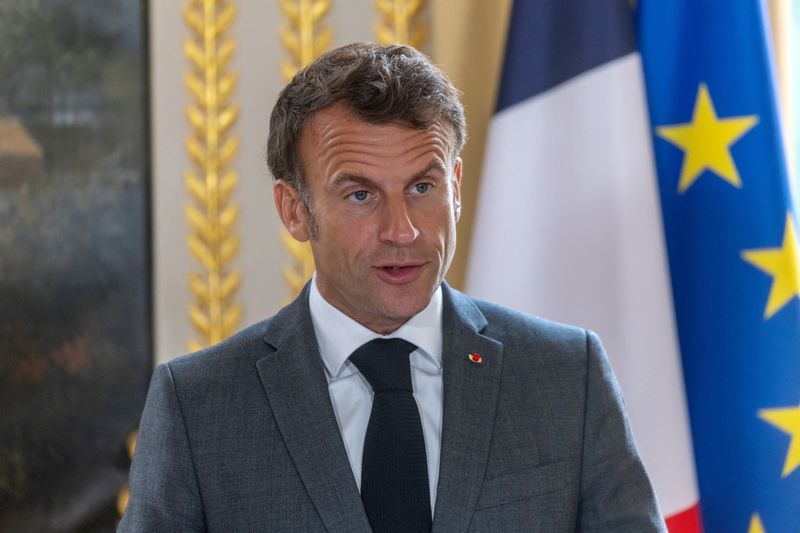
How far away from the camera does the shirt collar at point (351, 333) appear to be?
1.79 metres

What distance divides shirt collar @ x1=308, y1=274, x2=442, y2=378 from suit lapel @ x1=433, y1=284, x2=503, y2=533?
2cm

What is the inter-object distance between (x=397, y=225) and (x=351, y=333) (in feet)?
0.71

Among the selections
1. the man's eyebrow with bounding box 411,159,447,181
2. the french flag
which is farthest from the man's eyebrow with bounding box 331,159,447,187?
the french flag

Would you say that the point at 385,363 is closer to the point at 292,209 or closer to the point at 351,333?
the point at 351,333

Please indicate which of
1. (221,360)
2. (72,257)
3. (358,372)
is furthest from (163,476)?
(72,257)

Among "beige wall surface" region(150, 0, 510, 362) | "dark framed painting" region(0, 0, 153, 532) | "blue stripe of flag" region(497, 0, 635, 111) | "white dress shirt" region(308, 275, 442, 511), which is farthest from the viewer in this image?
"beige wall surface" region(150, 0, 510, 362)

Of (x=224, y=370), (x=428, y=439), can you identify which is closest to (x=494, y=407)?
(x=428, y=439)

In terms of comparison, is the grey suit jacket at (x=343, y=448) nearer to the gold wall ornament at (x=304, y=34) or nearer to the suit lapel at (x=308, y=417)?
the suit lapel at (x=308, y=417)

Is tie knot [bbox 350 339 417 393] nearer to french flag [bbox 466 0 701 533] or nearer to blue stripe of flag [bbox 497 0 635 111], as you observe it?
french flag [bbox 466 0 701 533]

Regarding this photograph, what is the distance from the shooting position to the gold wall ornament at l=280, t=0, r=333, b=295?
2924 mm

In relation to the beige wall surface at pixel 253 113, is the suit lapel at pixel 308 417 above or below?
below

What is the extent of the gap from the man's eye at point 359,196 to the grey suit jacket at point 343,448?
22 centimetres

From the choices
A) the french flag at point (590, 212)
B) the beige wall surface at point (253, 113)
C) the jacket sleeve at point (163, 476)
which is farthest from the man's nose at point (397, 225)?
the beige wall surface at point (253, 113)

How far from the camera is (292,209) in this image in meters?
1.90
